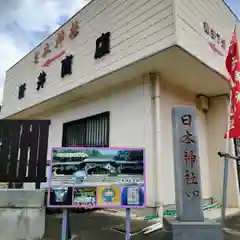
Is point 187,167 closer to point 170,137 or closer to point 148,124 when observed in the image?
point 148,124

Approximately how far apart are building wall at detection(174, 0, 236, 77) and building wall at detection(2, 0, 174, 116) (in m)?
0.28

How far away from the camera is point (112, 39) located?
6098 millimetres

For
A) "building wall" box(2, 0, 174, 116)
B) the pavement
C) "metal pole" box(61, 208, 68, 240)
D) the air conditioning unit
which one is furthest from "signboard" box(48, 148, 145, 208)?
the air conditioning unit

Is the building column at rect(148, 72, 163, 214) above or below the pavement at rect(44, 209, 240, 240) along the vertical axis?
above

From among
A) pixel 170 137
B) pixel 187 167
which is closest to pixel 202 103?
pixel 170 137

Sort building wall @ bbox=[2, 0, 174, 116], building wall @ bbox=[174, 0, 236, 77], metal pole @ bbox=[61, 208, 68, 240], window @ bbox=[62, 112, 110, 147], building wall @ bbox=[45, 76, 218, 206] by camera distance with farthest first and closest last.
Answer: window @ bbox=[62, 112, 110, 147], building wall @ bbox=[45, 76, 218, 206], building wall @ bbox=[2, 0, 174, 116], building wall @ bbox=[174, 0, 236, 77], metal pole @ bbox=[61, 208, 68, 240]

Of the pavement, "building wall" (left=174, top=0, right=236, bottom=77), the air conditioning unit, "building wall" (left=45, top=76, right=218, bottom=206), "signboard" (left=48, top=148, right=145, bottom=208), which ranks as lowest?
the pavement

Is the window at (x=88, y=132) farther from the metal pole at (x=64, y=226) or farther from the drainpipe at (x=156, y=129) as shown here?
the metal pole at (x=64, y=226)

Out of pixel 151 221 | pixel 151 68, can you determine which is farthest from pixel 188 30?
pixel 151 221

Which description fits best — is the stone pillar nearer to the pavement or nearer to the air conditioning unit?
the pavement

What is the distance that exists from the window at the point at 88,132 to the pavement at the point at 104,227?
1996 mm

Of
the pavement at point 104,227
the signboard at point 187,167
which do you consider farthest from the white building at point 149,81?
the signboard at point 187,167

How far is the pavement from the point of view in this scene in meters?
3.73

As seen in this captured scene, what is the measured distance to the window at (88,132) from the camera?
6.84 meters
